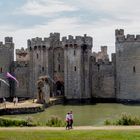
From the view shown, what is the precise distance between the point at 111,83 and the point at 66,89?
5.28 metres

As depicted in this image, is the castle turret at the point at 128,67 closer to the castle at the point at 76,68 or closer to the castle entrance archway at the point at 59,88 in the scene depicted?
the castle at the point at 76,68

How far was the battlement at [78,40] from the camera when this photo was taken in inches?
2462

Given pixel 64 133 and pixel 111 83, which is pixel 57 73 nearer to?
pixel 111 83

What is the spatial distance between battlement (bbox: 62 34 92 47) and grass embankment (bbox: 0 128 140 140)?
112 ft

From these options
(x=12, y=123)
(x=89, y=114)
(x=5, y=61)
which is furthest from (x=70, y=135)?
(x=5, y=61)

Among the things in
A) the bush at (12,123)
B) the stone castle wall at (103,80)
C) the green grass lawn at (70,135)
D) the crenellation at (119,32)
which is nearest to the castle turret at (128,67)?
the crenellation at (119,32)

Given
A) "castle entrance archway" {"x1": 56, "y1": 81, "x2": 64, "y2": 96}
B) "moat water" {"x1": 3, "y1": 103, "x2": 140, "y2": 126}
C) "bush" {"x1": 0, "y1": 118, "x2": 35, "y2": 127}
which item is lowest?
"moat water" {"x1": 3, "y1": 103, "x2": 140, "y2": 126}

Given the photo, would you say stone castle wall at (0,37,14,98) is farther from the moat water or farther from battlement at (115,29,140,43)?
battlement at (115,29,140,43)

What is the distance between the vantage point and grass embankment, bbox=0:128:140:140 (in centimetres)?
2612

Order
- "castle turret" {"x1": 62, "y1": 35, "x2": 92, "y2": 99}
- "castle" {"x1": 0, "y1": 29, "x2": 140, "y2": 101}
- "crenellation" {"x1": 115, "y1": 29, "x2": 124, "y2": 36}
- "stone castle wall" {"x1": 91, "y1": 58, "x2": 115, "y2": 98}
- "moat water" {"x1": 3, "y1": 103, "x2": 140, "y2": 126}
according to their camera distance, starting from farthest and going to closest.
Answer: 1. "stone castle wall" {"x1": 91, "y1": 58, "x2": 115, "y2": 98}
2. "castle turret" {"x1": 62, "y1": 35, "x2": 92, "y2": 99}
3. "crenellation" {"x1": 115, "y1": 29, "x2": 124, "y2": 36}
4. "castle" {"x1": 0, "y1": 29, "x2": 140, "y2": 101}
5. "moat water" {"x1": 3, "y1": 103, "x2": 140, "y2": 126}

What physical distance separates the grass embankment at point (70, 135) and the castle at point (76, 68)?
30452 millimetres

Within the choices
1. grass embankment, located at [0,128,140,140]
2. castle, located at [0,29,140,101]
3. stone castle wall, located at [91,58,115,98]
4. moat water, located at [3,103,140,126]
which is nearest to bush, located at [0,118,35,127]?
grass embankment, located at [0,128,140,140]

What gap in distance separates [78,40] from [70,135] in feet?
119

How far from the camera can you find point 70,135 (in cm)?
2712
